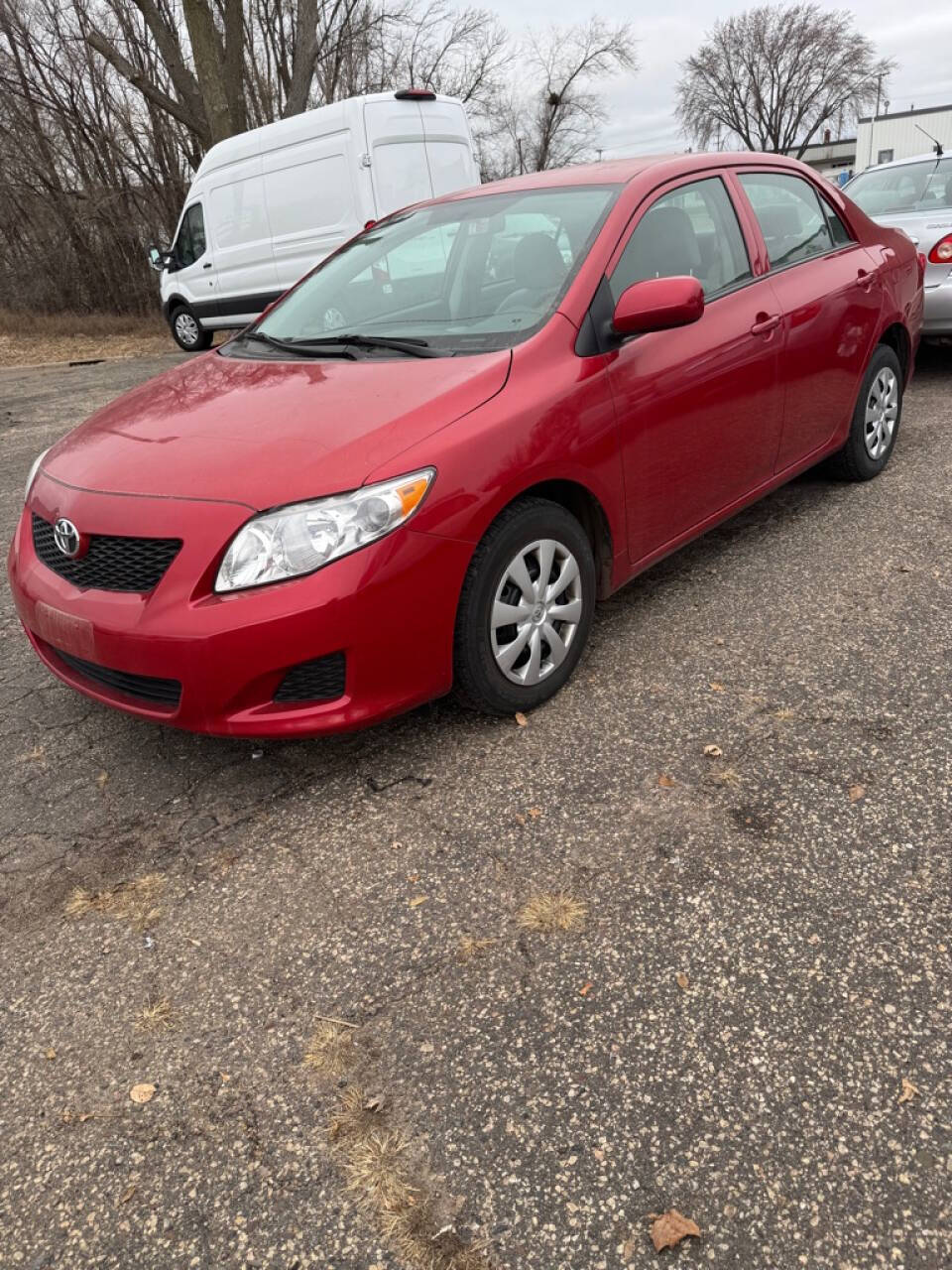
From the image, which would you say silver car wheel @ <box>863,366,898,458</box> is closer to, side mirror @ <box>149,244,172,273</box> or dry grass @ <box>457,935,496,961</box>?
dry grass @ <box>457,935,496,961</box>

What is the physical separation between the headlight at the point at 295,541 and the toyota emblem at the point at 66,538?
21.1 inches

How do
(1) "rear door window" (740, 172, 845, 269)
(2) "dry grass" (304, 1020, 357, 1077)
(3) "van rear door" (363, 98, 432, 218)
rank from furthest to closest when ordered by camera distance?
1. (3) "van rear door" (363, 98, 432, 218)
2. (1) "rear door window" (740, 172, 845, 269)
3. (2) "dry grass" (304, 1020, 357, 1077)

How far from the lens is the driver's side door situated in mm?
3146

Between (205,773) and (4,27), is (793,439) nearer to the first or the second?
(205,773)

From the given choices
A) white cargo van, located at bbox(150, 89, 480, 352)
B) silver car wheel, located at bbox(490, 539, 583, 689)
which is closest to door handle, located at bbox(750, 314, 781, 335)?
silver car wheel, located at bbox(490, 539, 583, 689)

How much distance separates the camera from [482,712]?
9.77ft

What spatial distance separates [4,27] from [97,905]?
86.2 feet

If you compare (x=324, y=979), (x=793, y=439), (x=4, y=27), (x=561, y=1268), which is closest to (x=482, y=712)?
(x=324, y=979)

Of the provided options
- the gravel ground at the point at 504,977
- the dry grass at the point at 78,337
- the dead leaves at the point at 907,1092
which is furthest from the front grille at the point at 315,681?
the dry grass at the point at 78,337

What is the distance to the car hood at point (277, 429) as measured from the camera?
2.48 meters

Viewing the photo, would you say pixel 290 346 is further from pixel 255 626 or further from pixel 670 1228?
pixel 670 1228

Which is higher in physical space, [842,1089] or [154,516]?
[154,516]

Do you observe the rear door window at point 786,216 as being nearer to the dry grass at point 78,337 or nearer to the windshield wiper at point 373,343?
the windshield wiper at point 373,343

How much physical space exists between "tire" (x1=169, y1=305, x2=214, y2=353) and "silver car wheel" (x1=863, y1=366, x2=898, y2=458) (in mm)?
10673
